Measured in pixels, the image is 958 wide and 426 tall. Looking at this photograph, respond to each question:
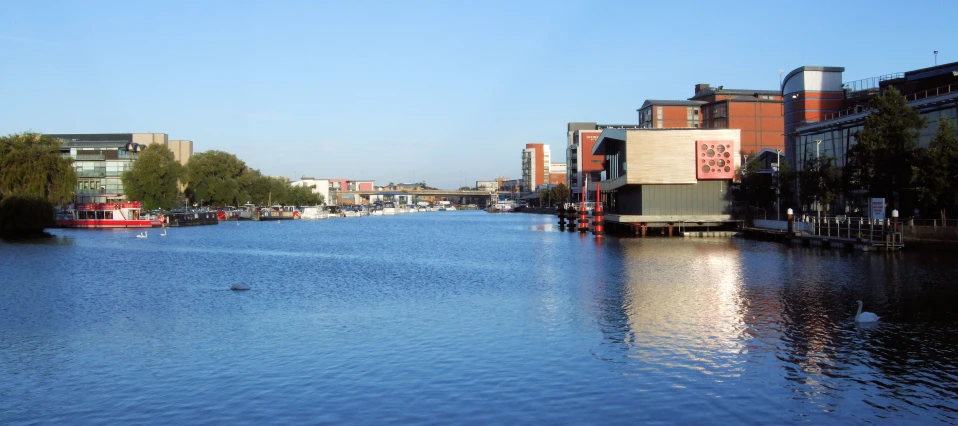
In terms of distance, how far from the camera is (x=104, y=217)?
86812 millimetres

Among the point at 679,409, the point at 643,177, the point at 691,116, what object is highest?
the point at 691,116

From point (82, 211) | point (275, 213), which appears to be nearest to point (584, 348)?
point (82, 211)

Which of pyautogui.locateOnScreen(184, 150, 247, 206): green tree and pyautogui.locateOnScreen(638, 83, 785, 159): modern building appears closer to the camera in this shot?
pyautogui.locateOnScreen(638, 83, 785, 159): modern building

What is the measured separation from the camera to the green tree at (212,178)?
125188 millimetres

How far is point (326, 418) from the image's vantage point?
1376 centimetres

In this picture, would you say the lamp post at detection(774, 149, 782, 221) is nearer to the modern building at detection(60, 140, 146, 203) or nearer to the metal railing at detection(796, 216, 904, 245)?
the metal railing at detection(796, 216, 904, 245)

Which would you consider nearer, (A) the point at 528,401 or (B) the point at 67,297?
(A) the point at 528,401

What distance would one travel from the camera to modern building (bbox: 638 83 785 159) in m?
107

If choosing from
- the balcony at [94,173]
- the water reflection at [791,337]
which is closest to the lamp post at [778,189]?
the water reflection at [791,337]

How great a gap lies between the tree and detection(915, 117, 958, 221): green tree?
93.0 meters

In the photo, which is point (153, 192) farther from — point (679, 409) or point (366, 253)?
point (679, 409)

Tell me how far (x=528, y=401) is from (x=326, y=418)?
3.74 meters

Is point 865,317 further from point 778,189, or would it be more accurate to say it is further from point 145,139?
point 145,139

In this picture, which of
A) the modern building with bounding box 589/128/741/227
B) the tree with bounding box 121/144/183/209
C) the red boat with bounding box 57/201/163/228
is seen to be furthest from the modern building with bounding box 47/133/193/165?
the modern building with bounding box 589/128/741/227
